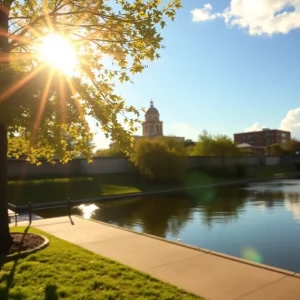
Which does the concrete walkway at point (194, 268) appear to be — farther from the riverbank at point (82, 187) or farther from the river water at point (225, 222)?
the riverbank at point (82, 187)

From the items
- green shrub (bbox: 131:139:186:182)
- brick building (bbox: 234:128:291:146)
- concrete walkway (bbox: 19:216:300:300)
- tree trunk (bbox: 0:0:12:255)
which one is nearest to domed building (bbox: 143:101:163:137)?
brick building (bbox: 234:128:291:146)

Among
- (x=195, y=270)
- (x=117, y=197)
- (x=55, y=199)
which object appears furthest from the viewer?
(x=117, y=197)

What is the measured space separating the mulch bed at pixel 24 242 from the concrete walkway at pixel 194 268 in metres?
1.14

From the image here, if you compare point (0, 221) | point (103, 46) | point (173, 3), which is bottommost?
point (0, 221)

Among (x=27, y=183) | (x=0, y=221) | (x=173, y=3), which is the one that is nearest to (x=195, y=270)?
(x=0, y=221)

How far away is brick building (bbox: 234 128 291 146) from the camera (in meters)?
156

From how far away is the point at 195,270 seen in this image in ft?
26.8

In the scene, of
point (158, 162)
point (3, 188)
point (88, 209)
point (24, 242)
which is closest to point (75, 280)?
point (24, 242)

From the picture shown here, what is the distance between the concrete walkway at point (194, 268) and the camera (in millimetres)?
6754

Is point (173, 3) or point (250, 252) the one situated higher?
point (173, 3)

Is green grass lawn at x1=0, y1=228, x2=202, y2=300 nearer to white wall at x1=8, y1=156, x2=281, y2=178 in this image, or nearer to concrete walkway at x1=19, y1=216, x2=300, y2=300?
concrete walkway at x1=19, y1=216, x2=300, y2=300

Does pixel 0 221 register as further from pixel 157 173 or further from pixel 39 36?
pixel 157 173

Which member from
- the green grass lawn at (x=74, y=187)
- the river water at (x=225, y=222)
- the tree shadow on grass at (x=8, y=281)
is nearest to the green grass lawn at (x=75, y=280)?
the tree shadow on grass at (x=8, y=281)

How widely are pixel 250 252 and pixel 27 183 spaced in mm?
28459
